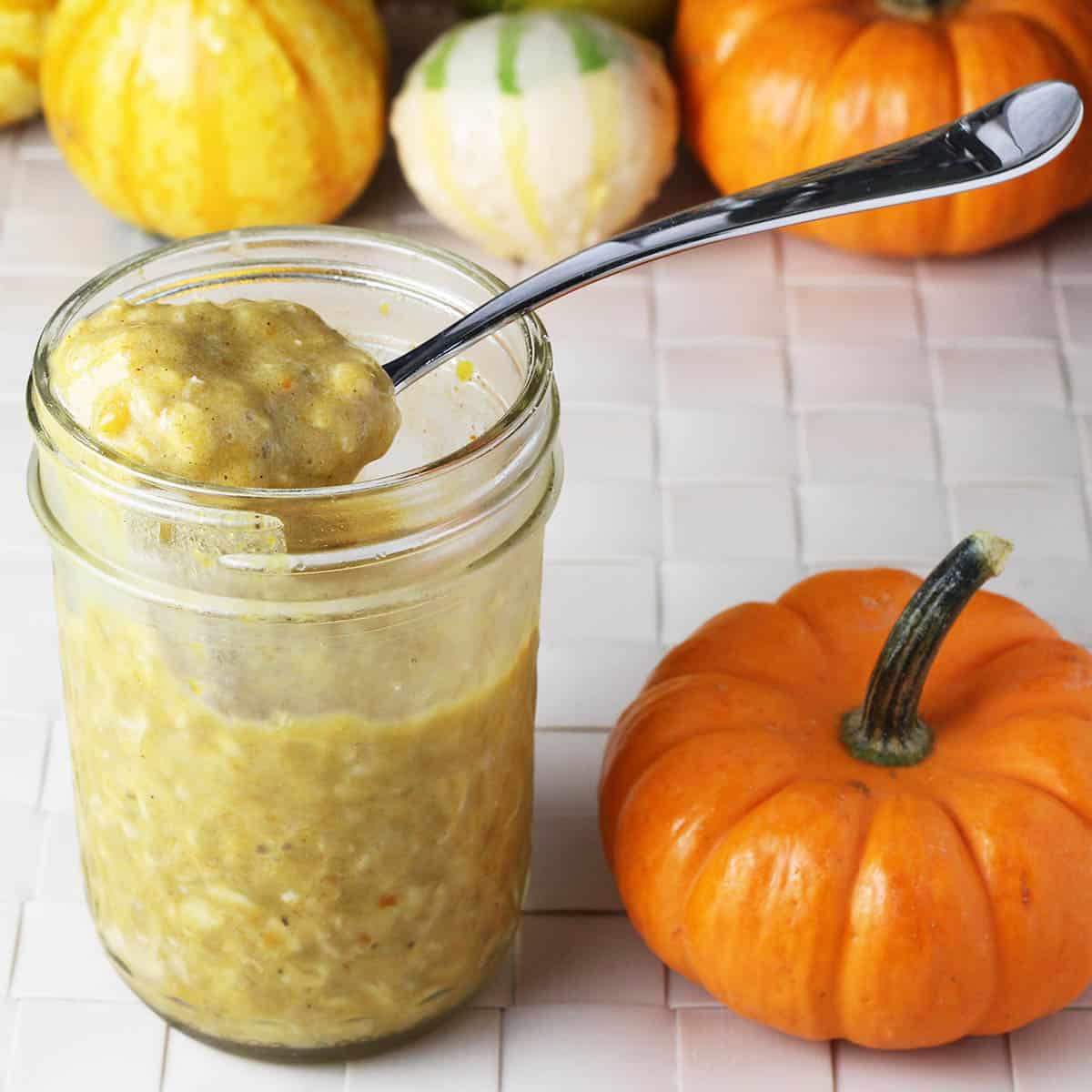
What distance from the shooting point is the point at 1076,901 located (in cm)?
95

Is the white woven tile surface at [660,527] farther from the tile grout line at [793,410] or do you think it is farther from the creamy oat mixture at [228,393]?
the creamy oat mixture at [228,393]

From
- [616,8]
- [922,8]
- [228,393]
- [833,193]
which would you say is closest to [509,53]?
[616,8]

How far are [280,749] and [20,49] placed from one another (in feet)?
3.27

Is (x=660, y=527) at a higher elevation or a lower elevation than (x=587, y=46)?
lower

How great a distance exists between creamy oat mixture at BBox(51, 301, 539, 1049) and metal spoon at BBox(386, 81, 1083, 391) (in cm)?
8

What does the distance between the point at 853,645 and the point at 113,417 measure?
0.47m

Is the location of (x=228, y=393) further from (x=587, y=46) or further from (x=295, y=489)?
(x=587, y=46)

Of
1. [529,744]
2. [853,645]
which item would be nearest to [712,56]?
[853,645]

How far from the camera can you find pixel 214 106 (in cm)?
148

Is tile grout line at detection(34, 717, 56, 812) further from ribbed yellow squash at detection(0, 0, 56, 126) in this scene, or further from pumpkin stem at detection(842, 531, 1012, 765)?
ribbed yellow squash at detection(0, 0, 56, 126)

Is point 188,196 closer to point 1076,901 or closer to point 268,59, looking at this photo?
point 268,59

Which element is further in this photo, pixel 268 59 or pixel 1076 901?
pixel 268 59

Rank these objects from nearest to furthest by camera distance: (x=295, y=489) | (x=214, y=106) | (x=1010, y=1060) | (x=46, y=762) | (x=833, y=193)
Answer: (x=295, y=489) → (x=833, y=193) → (x=1010, y=1060) → (x=46, y=762) → (x=214, y=106)

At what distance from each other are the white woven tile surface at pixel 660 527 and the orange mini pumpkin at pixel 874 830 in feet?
0.21
